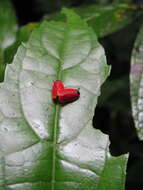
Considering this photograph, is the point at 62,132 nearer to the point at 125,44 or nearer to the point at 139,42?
the point at 139,42

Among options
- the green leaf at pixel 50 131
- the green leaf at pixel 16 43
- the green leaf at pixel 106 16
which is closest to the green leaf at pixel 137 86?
the green leaf at pixel 106 16

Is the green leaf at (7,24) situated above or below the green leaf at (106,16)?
below

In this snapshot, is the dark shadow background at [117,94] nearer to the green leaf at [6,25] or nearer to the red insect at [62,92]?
the green leaf at [6,25]

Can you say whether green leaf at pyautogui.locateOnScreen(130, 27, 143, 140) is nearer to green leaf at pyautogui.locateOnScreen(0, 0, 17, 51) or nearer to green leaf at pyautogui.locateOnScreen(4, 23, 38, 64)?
green leaf at pyautogui.locateOnScreen(4, 23, 38, 64)

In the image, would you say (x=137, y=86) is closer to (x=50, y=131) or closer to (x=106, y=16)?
(x=106, y=16)

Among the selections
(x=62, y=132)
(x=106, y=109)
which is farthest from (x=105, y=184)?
(x=106, y=109)

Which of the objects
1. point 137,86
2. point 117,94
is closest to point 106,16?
point 137,86
